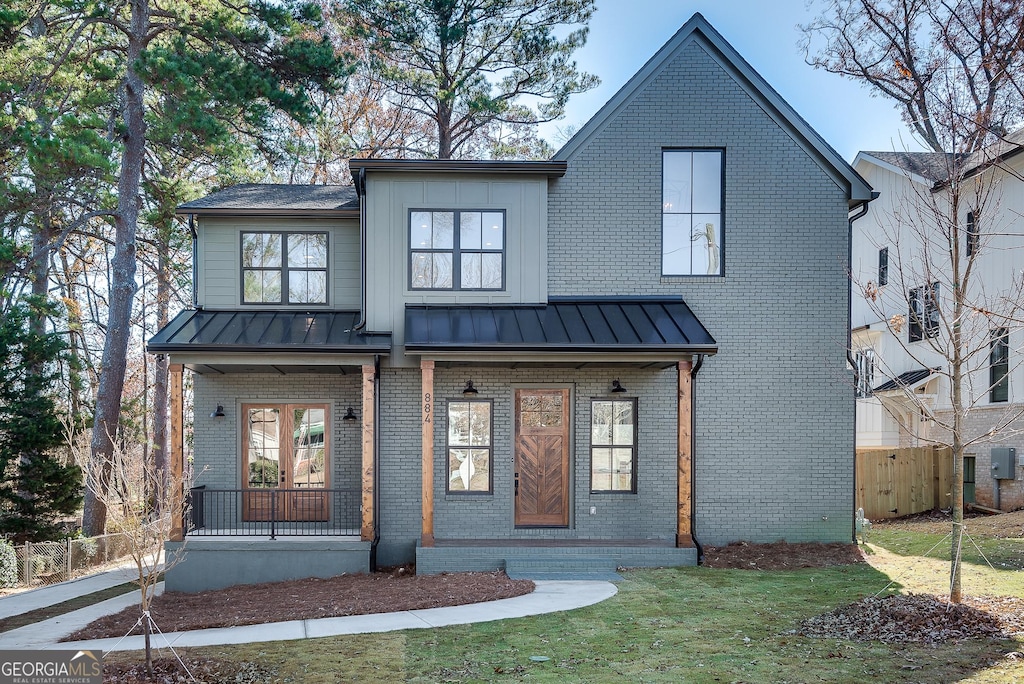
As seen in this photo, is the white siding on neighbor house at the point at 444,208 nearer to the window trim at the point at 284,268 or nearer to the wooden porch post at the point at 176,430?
the window trim at the point at 284,268

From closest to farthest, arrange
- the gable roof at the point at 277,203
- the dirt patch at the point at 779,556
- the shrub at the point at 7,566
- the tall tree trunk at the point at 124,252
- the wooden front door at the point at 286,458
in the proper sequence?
the dirt patch at the point at 779,556, the wooden front door at the point at 286,458, the gable roof at the point at 277,203, the shrub at the point at 7,566, the tall tree trunk at the point at 124,252

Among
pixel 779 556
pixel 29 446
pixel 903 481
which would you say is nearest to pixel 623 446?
pixel 779 556

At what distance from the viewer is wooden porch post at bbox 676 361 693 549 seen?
41.3 feet

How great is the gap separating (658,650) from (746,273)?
7967 millimetres

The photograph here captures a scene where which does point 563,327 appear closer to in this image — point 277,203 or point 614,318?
point 614,318

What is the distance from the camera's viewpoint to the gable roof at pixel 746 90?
552 inches

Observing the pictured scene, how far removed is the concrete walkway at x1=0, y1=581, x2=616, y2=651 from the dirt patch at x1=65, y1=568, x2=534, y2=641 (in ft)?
0.89

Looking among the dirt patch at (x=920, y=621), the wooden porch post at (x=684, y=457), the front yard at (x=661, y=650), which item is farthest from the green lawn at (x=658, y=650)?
the wooden porch post at (x=684, y=457)

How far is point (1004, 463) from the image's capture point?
60.4ft

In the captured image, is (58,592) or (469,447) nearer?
(58,592)

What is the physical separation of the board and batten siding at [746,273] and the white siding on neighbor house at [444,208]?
1.21 ft

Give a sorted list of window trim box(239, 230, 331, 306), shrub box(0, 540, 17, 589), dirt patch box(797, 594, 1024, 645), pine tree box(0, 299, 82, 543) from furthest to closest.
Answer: pine tree box(0, 299, 82, 543) < window trim box(239, 230, 331, 306) < shrub box(0, 540, 17, 589) < dirt patch box(797, 594, 1024, 645)

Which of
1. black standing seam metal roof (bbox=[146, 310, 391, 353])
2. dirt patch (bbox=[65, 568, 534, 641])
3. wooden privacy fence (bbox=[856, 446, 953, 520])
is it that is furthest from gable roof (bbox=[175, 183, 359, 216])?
wooden privacy fence (bbox=[856, 446, 953, 520])

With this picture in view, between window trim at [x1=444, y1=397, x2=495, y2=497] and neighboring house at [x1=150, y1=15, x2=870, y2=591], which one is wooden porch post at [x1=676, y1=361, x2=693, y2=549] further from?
window trim at [x1=444, y1=397, x2=495, y2=497]
